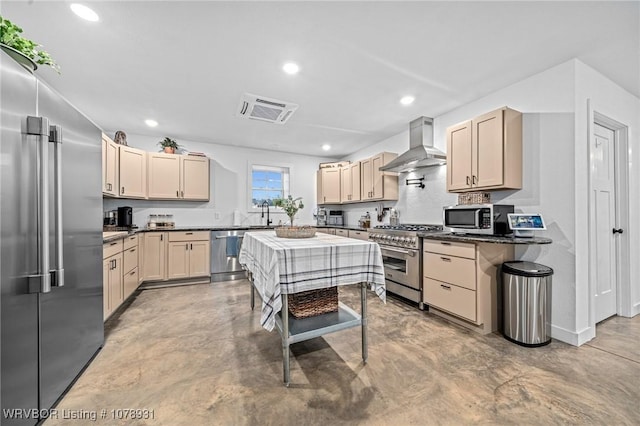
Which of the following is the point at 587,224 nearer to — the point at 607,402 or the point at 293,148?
the point at 607,402

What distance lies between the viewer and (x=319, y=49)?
2.25 meters

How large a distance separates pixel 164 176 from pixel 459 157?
15.2ft

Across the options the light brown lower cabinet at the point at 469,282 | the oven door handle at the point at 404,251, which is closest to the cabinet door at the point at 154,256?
the oven door handle at the point at 404,251

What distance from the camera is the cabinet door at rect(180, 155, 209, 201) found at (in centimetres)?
467

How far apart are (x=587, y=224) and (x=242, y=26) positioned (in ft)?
11.5

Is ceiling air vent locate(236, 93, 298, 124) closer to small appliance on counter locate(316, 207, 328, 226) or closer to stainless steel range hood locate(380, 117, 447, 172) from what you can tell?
stainless steel range hood locate(380, 117, 447, 172)


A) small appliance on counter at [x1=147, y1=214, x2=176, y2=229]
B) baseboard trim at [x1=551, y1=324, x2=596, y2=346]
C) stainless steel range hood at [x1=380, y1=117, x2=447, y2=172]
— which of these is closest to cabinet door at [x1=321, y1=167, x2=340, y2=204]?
stainless steel range hood at [x1=380, y1=117, x2=447, y2=172]

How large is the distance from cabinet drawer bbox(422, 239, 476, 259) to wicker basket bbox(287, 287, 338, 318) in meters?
1.40

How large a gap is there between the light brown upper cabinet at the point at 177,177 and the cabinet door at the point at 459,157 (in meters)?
4.11

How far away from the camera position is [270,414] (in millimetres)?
1488

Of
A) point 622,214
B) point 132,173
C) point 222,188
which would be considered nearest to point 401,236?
point 622,214

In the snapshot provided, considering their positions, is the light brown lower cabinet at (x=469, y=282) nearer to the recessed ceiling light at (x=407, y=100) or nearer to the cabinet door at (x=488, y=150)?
the cabinet door at (x=488, y=150)

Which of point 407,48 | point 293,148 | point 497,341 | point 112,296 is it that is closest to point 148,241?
point 112,296

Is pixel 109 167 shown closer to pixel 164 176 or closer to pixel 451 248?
pixel 164 176
